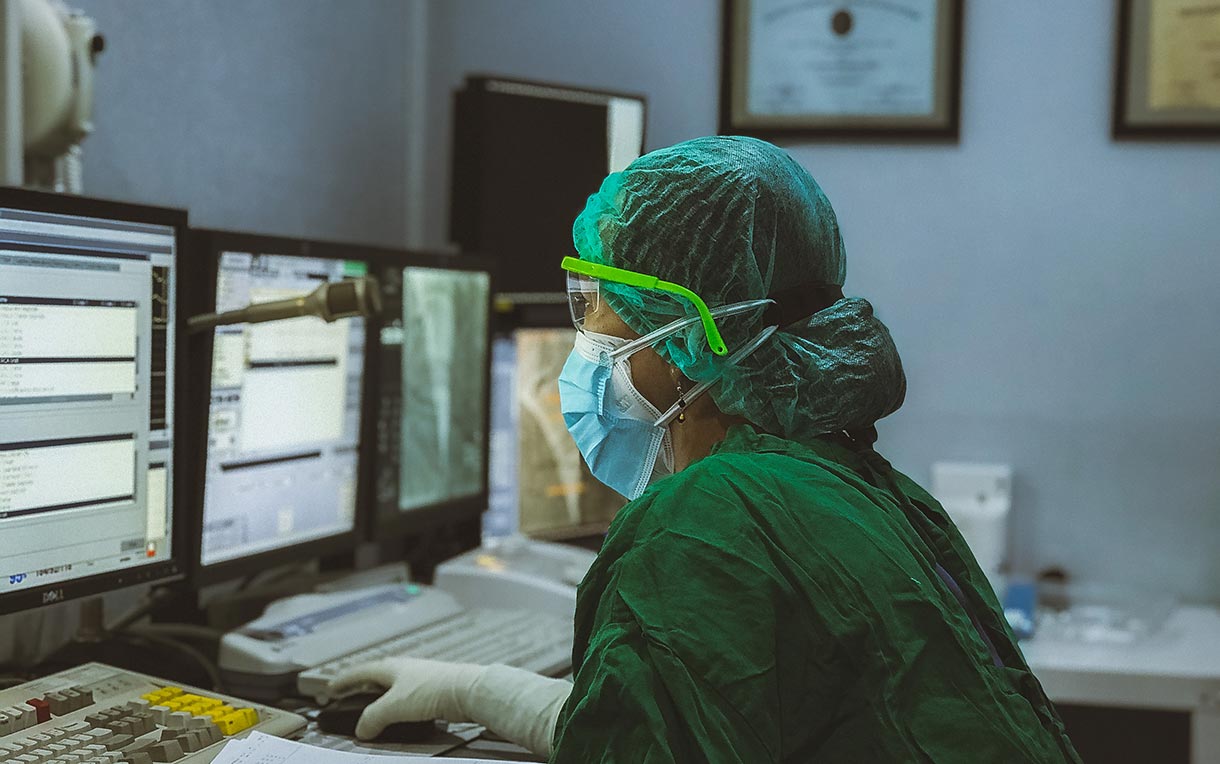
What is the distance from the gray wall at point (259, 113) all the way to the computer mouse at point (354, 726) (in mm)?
959

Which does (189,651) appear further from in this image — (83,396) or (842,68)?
(842,68)

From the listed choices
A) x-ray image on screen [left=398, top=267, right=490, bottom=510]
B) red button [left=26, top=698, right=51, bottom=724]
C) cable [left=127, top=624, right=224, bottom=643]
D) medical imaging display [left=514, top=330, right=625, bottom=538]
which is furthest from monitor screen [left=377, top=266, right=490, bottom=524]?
red button [left=26, top=698, right=51, bottom=724]

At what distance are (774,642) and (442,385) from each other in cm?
111

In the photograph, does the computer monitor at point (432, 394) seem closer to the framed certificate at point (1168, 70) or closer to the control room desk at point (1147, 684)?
the control room desk at point (1147, 684)

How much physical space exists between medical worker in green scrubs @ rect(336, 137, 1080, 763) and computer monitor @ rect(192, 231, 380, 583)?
288 millimetres

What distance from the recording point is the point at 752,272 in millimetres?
1063

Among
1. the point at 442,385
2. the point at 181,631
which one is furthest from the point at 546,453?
the point at 181,631

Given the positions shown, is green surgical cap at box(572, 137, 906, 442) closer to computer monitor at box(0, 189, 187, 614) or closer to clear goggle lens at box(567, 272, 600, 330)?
clear goggle lens at box(567, 272, 600, 330)

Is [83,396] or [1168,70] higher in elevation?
[1168,70]

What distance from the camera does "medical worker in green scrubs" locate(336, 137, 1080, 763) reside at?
84cm

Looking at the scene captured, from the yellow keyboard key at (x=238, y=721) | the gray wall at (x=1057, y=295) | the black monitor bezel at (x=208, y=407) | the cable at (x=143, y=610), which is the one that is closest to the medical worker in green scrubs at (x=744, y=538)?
the yellow keyboard key at (x=238, y=721)

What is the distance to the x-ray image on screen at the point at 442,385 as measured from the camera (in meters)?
1.79

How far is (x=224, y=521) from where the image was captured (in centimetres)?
143

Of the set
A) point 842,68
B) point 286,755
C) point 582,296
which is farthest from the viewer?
point 842,68
